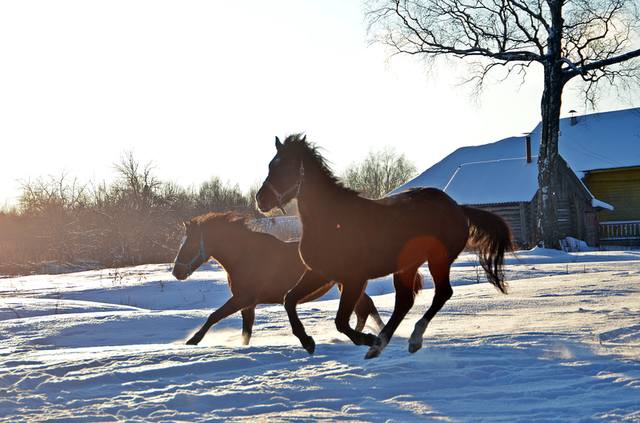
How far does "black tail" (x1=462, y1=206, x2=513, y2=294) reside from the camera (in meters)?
7.67

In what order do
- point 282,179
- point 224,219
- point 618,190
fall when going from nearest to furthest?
point 282,179 → point 224,219 → point 618,190

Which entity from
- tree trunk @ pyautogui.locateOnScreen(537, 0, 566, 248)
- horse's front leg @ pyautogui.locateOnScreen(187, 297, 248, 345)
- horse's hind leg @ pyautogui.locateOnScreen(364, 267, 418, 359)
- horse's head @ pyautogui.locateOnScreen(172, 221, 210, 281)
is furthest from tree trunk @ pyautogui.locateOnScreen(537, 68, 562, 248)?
horse's hind leg @ pyautogui.locateOnScreen(364, 267, 418, 359)

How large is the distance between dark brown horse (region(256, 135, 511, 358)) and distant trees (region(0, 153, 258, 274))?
29767 millimetres

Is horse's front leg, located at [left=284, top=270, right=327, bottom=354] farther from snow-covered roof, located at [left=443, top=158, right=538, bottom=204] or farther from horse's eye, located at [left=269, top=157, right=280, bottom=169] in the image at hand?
snow-covered roof, located at [left=443, top=158, right=538, bottom=204]

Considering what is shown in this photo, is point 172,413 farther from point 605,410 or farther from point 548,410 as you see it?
point 605,410

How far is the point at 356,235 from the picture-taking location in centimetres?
632

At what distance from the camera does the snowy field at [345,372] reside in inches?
170

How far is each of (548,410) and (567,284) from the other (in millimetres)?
8158

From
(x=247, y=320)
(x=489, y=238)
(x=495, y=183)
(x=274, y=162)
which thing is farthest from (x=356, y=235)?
(x=495, y=183)

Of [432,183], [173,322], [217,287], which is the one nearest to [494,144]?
[432,183]

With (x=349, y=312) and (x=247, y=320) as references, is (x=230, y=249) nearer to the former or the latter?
(x=247, y=320)

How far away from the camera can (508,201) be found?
33094 mm

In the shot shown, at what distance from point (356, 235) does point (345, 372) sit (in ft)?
4.63

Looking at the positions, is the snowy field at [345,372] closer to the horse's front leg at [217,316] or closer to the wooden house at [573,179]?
the horse's front leg at [217,316]
